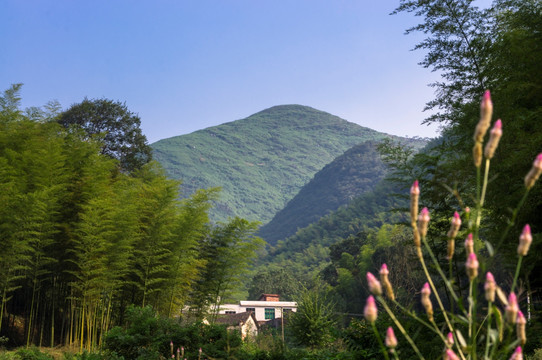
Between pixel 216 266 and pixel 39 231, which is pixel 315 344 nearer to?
pixel 216 266

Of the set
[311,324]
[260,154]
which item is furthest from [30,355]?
[260,154]

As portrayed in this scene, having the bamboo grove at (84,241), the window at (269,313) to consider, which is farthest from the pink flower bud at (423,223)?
the window at (269,313)

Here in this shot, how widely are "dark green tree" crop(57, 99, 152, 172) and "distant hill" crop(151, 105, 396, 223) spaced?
285 ft

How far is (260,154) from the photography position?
162m

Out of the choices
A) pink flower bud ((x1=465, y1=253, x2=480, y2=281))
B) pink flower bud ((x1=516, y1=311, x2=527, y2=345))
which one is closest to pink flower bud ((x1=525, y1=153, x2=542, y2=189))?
pink flower bud ((x1=465, y1=253, x2=480, y2=281))

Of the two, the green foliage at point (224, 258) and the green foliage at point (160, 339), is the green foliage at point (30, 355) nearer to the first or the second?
the green foliage at point (160, 339)

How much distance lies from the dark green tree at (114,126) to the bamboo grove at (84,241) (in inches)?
353

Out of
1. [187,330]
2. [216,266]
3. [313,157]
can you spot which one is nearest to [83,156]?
[216,266]

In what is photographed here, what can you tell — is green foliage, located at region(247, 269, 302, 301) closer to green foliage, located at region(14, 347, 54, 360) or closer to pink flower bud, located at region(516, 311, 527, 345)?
green foliage, located at region(14, 347, 54, 360)

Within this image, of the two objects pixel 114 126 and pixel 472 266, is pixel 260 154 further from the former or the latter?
pixel 472 266

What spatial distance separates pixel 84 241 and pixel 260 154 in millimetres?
151539

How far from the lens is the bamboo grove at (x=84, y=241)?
33.1 feet

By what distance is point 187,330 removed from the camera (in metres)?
7.82

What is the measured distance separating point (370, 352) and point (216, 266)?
9092 mm
